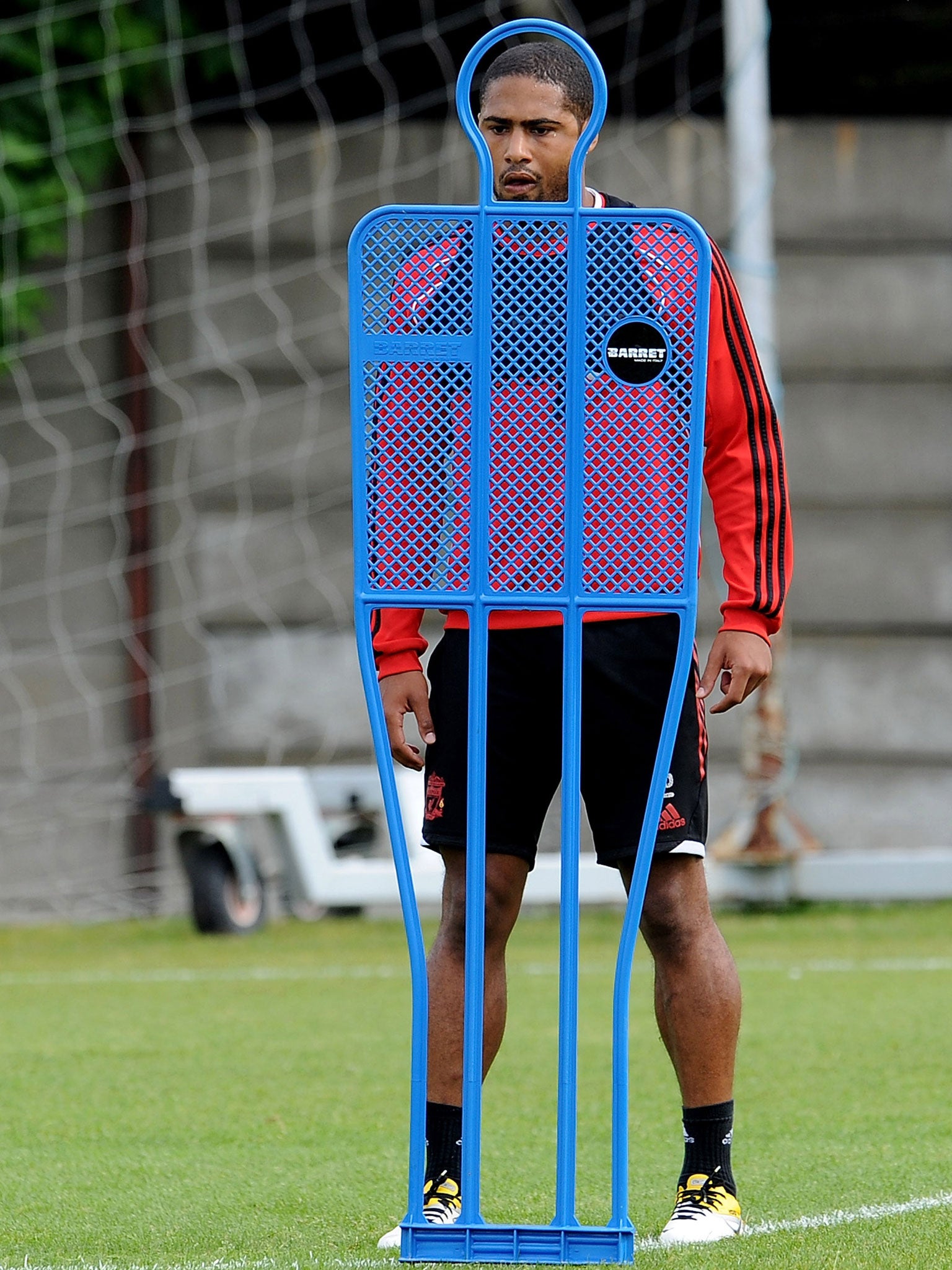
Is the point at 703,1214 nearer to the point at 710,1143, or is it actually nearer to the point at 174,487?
the point at 710,1143

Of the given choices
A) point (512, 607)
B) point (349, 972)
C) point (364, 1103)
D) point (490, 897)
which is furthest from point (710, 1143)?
point (349, 972)

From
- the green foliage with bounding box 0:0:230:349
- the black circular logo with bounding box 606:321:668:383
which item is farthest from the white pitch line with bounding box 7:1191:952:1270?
the green foliage with bounding box 0:0:230:349

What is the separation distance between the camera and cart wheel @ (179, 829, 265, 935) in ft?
24.7

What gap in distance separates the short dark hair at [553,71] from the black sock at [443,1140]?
4.93ft

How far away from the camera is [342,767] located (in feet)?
29.5

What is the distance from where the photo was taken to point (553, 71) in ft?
9.66

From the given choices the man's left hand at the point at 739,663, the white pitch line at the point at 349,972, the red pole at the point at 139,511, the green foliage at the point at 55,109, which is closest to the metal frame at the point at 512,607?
the man's left hand at the point at 739,663

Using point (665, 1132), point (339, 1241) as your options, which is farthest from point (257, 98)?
point (339, 1241)

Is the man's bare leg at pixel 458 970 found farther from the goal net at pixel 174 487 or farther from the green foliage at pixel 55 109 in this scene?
the green foliage at pixel 55 109

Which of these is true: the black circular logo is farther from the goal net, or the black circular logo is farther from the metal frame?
the goal net

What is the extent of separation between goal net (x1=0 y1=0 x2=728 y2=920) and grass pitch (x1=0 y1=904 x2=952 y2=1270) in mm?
1918

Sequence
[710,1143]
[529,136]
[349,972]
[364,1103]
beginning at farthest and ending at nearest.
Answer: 1. [349,972]
2. [364,1103]
3. [710,1143]
4. [529,136]

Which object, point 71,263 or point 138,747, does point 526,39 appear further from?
point 138,747

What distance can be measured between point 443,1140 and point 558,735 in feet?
2.07
